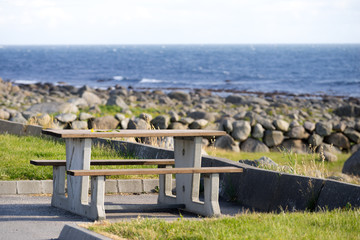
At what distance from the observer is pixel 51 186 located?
8656 mm

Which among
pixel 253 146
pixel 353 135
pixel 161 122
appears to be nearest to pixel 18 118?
pixel 161 122

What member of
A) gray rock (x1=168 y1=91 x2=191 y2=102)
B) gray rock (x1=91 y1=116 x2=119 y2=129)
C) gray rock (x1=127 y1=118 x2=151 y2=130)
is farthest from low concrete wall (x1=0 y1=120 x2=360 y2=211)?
gray rock (x1=168 y1=91 x2=191 y2=102)

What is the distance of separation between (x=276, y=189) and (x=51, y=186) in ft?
10.6

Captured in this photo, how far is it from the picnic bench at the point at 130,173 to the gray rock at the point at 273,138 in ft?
47.5

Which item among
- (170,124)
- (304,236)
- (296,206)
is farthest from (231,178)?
(170,124)

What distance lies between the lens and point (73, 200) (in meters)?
7.29

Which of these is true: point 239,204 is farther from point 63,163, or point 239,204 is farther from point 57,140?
point 57,140

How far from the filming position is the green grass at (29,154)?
8.95 meters

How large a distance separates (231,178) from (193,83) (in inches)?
2188

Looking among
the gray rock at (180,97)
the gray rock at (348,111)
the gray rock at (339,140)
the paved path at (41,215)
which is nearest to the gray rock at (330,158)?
the gray rock at (339,140)

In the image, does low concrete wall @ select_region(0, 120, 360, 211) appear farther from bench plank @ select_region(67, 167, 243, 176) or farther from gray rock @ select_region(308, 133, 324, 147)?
gray rock @ select_region(308, 133, 324, 147)

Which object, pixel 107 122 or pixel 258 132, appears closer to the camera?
pixel 107 122

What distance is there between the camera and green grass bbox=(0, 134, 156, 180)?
895 centimetres

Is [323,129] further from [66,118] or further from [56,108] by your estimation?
[56,108]
